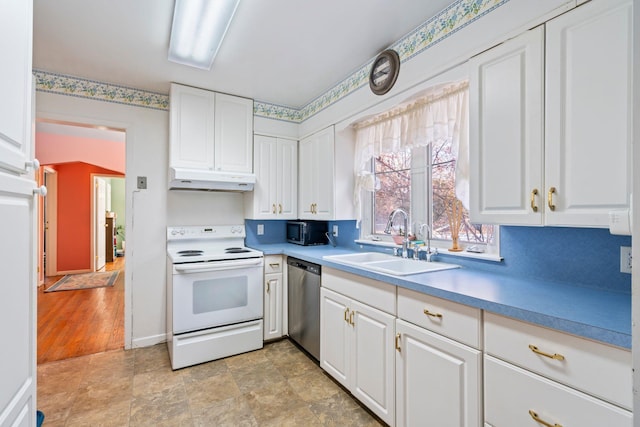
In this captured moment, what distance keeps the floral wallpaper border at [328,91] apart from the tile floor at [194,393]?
7.62 feet

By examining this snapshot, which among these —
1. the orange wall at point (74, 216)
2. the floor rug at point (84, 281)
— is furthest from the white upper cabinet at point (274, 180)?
the orange wall at point (74, 216)

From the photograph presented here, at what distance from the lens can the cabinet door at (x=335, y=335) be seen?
2059 millimetres

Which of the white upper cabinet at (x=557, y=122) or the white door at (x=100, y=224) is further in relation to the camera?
the white door at (x=100, y=224)

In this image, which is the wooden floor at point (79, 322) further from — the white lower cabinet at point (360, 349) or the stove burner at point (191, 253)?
the white lower cabinet at point (360, 349)

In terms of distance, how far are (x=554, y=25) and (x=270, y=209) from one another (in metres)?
2.60

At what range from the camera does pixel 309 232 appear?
3.18 meters

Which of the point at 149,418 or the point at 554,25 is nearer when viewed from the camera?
the point at 554,25

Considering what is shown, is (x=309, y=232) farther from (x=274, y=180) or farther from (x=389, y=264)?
(x=389, y=264)

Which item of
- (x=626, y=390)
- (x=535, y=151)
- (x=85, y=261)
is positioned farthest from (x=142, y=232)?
(x=85, y=261)

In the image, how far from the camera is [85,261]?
6.25 metres

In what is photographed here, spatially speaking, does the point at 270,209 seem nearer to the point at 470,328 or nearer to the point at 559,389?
the point at 470,328

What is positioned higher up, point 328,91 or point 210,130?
point 328,91

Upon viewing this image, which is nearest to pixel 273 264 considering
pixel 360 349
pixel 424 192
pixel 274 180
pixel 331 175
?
pixel 274 180

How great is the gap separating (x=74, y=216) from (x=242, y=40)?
625 centimetres
